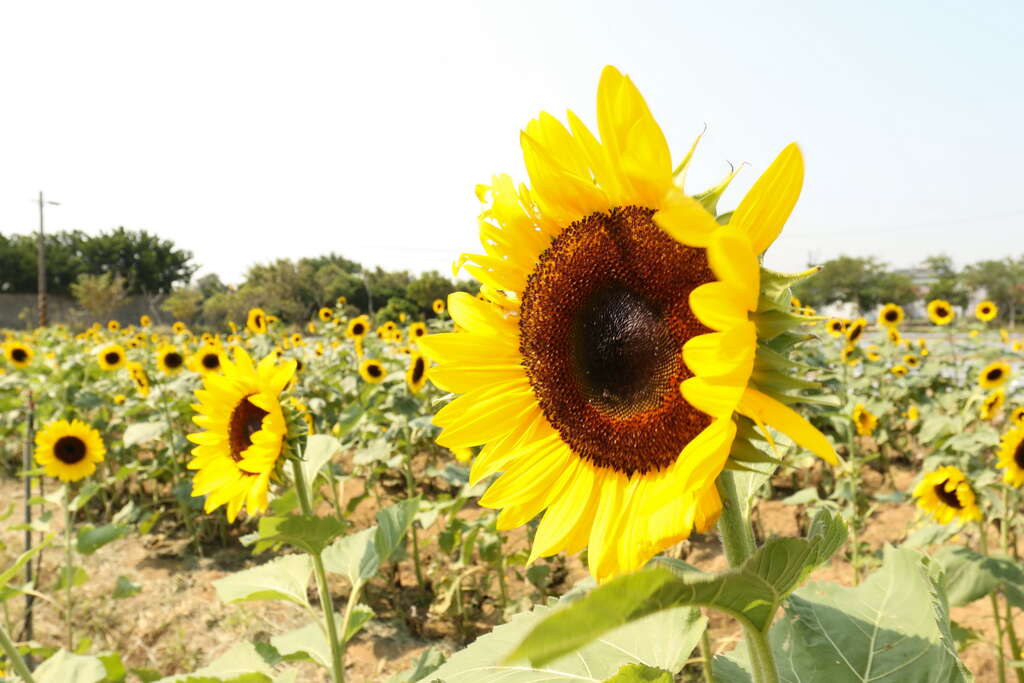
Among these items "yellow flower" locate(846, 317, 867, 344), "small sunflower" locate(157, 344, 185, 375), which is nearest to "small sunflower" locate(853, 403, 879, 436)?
"yellow flower" locate(846, 317, 867, 344)

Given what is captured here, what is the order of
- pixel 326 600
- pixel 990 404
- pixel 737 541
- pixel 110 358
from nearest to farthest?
pixel 737 541, pixel 326 600, pixel 990 404, pixel 110 358

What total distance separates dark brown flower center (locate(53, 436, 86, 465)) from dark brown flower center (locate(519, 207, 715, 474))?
472 cm

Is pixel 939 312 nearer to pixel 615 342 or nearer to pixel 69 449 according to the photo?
pixel 615 342

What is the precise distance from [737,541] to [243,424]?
191cm

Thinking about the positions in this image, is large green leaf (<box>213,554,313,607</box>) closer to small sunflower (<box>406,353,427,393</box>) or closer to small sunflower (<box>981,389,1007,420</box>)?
small sunflower (<box>406,353,427,393</box>)

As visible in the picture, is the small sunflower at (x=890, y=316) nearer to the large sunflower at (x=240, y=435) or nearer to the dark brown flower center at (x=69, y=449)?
the large sunflower at (x=240, y=435)

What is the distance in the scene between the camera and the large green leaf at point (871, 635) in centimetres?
91

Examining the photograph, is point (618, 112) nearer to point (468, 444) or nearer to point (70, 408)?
point (468, 444)

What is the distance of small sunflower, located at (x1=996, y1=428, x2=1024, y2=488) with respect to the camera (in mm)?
2891

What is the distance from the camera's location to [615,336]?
890mm

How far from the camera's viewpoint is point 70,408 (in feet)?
20.8

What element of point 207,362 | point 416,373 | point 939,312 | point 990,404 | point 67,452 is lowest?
point 67,452

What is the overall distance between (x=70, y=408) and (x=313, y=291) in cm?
2799

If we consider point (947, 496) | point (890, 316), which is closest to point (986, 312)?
point (890, 316)
